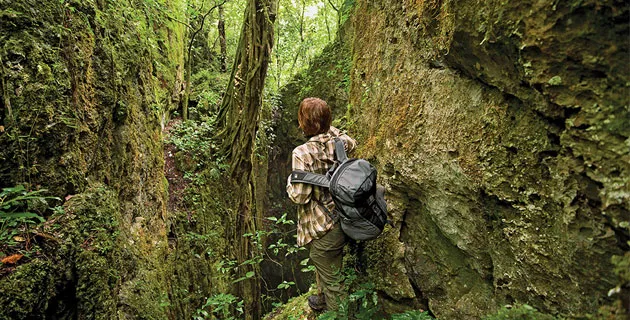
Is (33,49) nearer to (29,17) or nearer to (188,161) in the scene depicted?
(29,17)

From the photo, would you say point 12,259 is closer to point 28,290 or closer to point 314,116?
point 28,290

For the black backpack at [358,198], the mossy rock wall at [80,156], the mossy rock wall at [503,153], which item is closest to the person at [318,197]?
the black backpack at [358,198]

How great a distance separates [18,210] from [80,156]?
751mm

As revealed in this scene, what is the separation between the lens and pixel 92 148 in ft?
10.4

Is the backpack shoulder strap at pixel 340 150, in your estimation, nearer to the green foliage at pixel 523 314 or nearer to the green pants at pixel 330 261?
the green pants at pixel 330 261

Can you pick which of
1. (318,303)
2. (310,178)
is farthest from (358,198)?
(318,303)

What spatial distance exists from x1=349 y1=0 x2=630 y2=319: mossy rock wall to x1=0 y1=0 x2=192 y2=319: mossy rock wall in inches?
93.2

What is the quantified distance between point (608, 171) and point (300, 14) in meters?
14.3

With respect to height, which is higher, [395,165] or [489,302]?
[395,165]

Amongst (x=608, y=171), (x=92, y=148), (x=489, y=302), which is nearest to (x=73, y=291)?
(x=92, y=148)

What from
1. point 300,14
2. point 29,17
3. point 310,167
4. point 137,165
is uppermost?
point 300,14

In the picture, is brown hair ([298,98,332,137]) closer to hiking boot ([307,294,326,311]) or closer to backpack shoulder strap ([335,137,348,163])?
backpack shoulder strap ([335,137,348,163])

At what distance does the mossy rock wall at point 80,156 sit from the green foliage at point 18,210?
0.11 meters

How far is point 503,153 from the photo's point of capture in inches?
76.6
